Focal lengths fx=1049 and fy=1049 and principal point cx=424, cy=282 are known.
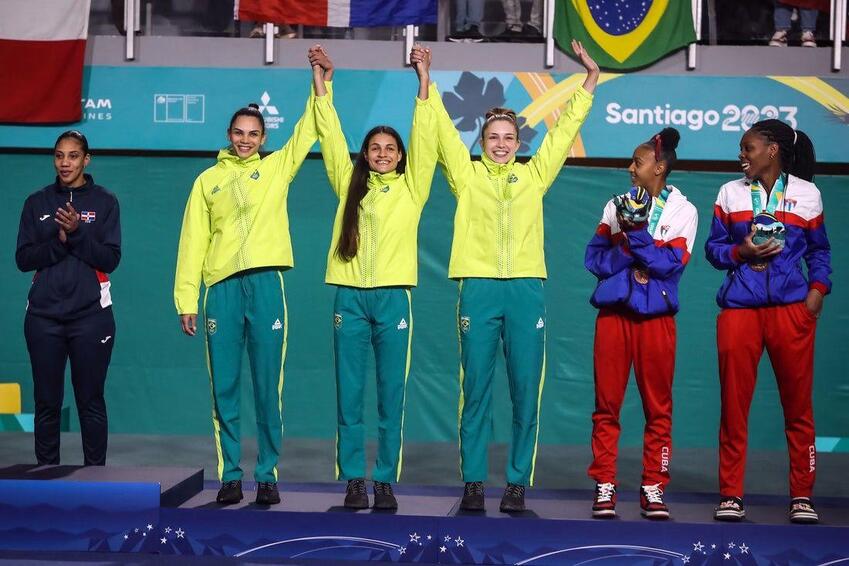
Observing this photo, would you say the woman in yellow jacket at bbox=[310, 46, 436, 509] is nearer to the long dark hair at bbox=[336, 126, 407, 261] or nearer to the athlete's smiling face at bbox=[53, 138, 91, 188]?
the long dark hair at bbox=[336, 126, 407, 261]

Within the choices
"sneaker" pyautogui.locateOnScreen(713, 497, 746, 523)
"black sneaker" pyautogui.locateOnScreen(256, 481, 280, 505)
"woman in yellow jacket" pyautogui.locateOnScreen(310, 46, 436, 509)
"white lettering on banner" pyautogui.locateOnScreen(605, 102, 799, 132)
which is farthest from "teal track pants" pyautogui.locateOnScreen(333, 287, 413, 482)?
"white lettering on banner" pyautogui.locateOnScreen(605, 102, 799, 132)

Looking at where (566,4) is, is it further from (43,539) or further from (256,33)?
(43,539)

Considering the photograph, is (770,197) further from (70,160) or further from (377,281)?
(70,160)

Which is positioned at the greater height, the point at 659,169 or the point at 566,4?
the point at 566,4

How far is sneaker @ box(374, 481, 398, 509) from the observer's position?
4.05m

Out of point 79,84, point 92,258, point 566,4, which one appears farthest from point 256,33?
point 92,258

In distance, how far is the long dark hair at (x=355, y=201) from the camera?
4102 millimetres

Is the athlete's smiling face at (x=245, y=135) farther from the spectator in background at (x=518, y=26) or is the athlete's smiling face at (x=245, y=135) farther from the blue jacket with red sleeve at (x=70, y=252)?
the spectator in background at (x=518, y=26)

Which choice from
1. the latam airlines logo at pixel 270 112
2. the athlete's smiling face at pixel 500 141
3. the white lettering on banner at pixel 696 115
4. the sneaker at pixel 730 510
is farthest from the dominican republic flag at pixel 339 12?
the sneaker at pixel 730 510

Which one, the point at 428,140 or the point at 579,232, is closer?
the point at 428,140

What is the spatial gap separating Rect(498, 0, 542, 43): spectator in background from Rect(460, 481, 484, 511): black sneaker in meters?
4.25

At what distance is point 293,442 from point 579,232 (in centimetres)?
241

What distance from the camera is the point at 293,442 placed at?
7.00 meters

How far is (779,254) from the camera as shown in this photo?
160 inches
